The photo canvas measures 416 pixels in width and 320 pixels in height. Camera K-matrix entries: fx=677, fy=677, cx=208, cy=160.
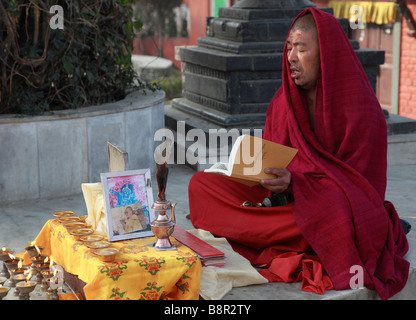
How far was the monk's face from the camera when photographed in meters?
3.65

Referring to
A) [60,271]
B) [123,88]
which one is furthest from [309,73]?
[123,88]

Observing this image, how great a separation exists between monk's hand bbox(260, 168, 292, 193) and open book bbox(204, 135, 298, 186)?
0.02 meters

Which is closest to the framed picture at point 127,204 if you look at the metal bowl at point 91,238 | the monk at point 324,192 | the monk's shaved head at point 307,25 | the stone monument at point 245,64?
the metal bowl at point 91,238

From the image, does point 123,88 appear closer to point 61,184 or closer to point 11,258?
point 61,184

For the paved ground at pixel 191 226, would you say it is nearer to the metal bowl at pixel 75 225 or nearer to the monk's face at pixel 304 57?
the metal bowl at pixel 75 225

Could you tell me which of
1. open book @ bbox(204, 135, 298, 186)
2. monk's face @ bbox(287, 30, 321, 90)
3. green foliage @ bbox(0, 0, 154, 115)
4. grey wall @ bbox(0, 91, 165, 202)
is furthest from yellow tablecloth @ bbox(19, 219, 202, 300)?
green foliage @ bbox(0, 0, 154, 115)

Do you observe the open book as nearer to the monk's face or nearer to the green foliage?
the monk's face

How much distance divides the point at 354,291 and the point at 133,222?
3.72 feet

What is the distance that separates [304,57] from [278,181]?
712 mm

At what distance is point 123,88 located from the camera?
6344 millimetres

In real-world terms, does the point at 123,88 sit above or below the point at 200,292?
above

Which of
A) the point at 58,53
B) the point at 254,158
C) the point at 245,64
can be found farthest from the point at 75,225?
the point at 245,64

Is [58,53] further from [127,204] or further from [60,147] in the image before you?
[127,204]

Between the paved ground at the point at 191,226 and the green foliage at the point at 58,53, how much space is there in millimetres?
787
